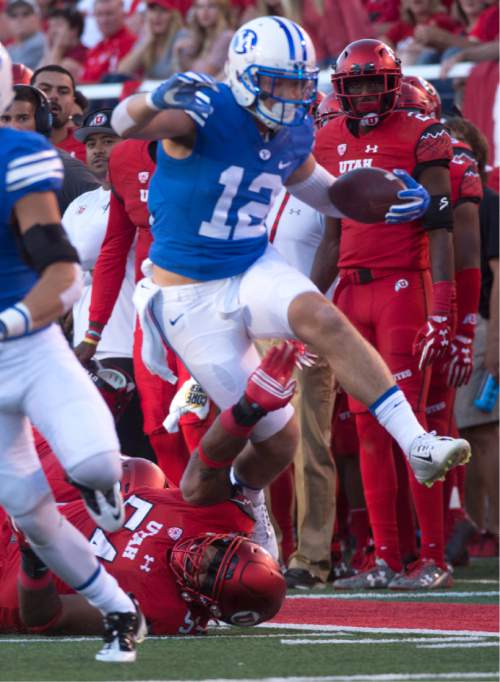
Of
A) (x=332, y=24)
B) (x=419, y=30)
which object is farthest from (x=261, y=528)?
(x=332, y=24)

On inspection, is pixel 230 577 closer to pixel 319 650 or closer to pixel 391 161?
pixel 319 650

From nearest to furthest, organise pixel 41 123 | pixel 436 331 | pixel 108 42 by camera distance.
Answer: pixel 41 123 → pixel 436 331 → pixel 108 42

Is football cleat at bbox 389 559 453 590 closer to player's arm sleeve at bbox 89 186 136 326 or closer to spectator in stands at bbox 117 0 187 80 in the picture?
player's arm sleeve at bbox 89 186 136 326

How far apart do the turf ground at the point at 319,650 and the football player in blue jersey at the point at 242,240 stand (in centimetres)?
50

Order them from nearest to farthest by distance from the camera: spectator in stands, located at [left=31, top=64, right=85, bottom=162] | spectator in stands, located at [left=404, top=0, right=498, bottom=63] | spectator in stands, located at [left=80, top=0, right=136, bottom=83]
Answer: spectator in stands, located at [left=31, top=64, right=85, bottom=162], spectator in stands, located at [left=404, top=0, right=498, bottom=63], spectator in stands, located at [left=80, top=0, right=136, bottom=83]

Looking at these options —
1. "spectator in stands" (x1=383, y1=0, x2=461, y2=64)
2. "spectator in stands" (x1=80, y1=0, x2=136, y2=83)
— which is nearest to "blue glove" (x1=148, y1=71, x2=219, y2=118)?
"spectator in stands" (x1=383, y1=0, x2=461, y2=64)

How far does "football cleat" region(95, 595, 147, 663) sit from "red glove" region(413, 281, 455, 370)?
2245mm

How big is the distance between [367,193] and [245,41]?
24.9 inches

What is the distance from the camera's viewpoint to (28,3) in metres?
11.6

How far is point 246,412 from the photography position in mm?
4605

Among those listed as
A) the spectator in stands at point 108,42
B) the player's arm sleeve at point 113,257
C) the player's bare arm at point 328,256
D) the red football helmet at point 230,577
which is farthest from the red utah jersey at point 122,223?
the spectator in stands at point 108,42

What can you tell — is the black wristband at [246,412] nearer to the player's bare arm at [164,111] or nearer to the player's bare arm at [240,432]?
the player's bare arm at [240,432]

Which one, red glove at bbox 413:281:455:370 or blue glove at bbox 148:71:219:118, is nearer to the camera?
blue glove at bbox 148:71:219:118

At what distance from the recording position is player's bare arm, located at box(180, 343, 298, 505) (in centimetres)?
454
